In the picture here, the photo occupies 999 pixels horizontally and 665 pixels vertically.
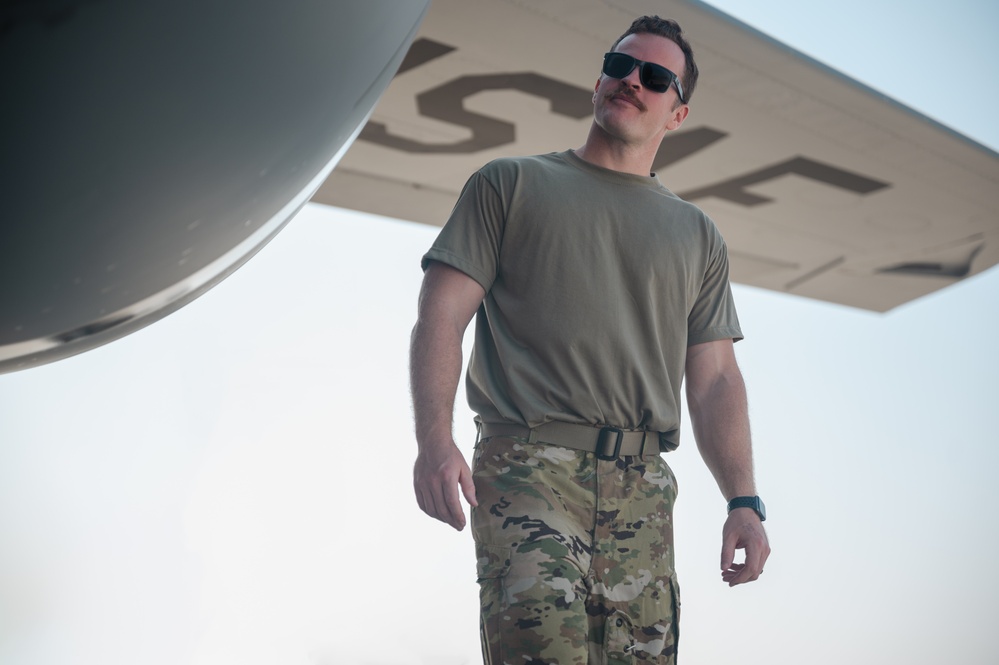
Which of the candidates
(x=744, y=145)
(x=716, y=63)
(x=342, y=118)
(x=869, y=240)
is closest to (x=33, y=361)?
(x=342, y=118)

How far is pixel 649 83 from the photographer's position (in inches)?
68.5

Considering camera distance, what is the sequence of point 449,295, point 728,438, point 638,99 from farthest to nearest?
point 728,438, point 638,99, point 449,295

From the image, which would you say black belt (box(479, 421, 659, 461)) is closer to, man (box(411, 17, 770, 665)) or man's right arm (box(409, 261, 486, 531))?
man (box(411, 17, 770, 665))

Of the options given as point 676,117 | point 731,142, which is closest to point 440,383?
point 676,117

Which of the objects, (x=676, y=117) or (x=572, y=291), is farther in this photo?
(x=676, y=117)

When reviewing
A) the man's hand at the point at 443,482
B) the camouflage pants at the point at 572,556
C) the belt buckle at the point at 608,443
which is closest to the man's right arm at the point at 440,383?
the man's hand at the point at 443,482

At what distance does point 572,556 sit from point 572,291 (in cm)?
44

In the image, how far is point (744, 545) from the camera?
1.76 metres

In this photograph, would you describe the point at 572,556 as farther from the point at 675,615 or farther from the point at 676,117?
Result: the point at 676,117

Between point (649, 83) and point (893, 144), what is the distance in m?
2.84

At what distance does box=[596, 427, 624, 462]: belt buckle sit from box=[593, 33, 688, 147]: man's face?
53 cm

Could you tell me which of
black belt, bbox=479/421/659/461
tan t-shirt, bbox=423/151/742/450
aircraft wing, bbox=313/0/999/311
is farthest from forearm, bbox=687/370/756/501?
aircraft wing, bbox=313/0/999/311

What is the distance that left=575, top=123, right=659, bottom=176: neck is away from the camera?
1.80 metres

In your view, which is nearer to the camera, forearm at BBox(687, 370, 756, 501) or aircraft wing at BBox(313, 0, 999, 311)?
forearm at BBox(687, 370, 756, 501)
